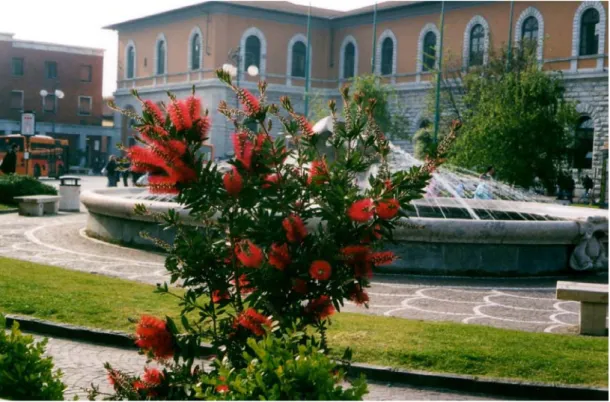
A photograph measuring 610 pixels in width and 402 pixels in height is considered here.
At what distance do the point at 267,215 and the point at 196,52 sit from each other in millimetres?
49795

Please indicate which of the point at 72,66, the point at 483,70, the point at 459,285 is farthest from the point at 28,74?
the point at 459,285

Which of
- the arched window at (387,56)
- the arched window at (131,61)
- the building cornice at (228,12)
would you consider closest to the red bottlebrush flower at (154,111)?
the building cornice at (228,12)

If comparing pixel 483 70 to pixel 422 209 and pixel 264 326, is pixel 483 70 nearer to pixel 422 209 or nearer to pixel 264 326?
pixel 422 209

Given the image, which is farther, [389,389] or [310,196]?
[389,389]

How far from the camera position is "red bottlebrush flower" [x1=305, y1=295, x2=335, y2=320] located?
4434mm

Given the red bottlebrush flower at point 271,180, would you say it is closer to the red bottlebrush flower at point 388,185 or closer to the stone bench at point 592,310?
the red bottlebrush flower at point 388,185

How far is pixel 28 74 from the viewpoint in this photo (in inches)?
2482

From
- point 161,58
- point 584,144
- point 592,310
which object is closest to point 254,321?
point 592,310

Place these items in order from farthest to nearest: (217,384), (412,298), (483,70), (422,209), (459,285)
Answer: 1. (483,70)
2. (422,209)
3. (459,285)
4. (412,298)
5. (217,384)

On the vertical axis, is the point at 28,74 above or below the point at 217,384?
above

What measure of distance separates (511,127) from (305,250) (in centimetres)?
2865

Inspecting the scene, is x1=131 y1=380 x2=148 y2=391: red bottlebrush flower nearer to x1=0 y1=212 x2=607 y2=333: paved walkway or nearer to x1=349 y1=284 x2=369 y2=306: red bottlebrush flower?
x1=349 y1=284 x2=369 y2=306: red bottlebrush flower

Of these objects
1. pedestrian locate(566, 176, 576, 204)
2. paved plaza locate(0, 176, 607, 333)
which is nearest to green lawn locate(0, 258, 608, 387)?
paved plaza locate(0, 176, 607, 333)

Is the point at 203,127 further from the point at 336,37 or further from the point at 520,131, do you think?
the point at 336,37
